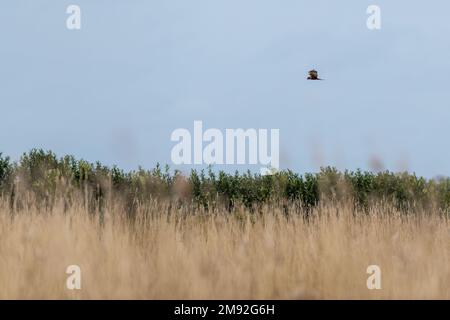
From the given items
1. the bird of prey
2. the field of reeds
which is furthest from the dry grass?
the bird of prey

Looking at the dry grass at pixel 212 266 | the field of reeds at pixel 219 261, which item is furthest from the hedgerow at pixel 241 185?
the dry grass at pixel 212 266

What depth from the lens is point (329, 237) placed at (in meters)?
9.12

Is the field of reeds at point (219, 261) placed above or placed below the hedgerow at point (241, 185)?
below

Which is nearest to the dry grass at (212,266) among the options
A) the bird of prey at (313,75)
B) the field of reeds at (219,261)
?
the field of reeds at (219,261)

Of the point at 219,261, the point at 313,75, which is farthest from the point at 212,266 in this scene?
the point at 313,75

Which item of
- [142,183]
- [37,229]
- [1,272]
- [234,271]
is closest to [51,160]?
[142,183]

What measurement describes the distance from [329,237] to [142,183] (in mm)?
5508

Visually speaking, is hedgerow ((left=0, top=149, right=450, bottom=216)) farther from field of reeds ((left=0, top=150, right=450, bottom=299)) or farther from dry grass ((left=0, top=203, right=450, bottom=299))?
dry grass ((left=0, top=203, right=450, bottom=299))

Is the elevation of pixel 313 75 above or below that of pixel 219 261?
above

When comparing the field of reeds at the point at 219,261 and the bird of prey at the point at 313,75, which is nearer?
the field of reeds at the point at 219,261

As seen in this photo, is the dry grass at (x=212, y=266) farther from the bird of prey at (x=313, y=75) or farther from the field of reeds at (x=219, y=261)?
the bird of prey at (x=313, y=75)

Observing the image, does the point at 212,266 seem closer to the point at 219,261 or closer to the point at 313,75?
the point at 219,261

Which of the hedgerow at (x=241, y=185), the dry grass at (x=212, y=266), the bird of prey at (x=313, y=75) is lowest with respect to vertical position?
the dry grass at (x=212, y=266)
